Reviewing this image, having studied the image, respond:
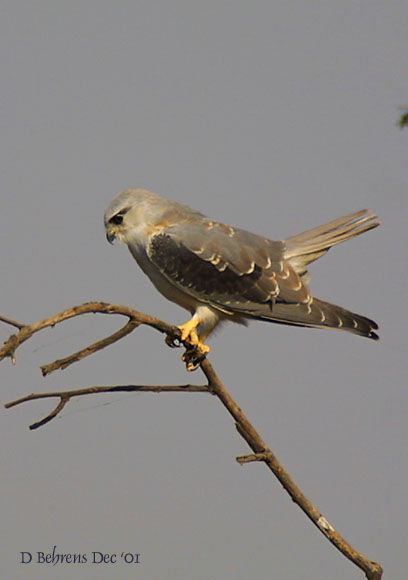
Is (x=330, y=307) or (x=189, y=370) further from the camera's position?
(x=330, y=307)

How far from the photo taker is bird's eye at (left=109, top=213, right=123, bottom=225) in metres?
6.09

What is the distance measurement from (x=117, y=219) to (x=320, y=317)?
5.55 feet

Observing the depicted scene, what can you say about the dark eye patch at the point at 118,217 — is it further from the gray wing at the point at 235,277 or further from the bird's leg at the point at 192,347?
the bird's leg at the point at 192,347

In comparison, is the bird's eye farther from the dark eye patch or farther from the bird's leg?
the bird's leg

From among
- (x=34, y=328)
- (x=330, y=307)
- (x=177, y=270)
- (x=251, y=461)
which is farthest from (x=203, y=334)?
(x=34, y=328)

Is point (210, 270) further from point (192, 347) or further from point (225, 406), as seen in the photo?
point (225, 406)

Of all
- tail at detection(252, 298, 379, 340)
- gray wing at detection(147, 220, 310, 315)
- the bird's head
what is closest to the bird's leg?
gray wing at detection(147, 220, 310, 315)

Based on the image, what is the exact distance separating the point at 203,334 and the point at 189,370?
53cm

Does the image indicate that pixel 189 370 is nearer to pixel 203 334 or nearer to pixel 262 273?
pixel 203 334

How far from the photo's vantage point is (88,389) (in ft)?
13.9

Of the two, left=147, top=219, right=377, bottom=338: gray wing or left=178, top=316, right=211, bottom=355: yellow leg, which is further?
left=147, top=219, right=377, bottom=338: gray wing

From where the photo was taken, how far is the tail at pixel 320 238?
6.47m

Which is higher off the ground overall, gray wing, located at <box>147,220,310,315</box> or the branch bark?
→ gray wing, located at <box>147,220,310,315</box>

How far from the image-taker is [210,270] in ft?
20.0
